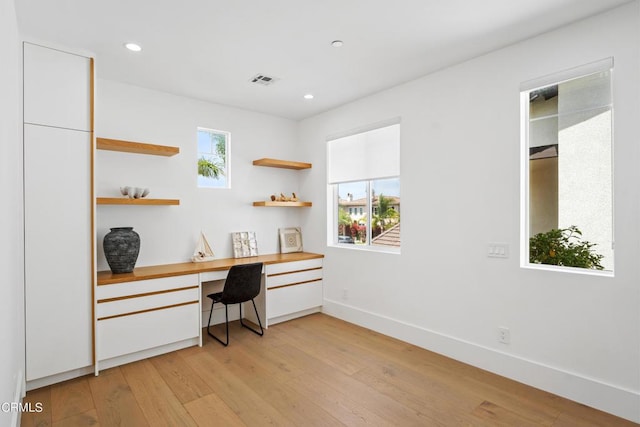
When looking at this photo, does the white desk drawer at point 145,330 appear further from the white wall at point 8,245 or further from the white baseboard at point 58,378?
the white wall at point 8,245

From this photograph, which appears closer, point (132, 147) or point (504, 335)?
point (504, 335)

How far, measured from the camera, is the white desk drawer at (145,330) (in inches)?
114

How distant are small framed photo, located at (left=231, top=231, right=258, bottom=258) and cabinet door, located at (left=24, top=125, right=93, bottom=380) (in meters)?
1.71

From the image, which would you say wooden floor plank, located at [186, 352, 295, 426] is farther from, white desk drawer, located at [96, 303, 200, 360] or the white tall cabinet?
the white tall cabinet

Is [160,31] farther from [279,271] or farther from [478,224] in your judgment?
[478,224]

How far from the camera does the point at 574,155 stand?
8.48ft

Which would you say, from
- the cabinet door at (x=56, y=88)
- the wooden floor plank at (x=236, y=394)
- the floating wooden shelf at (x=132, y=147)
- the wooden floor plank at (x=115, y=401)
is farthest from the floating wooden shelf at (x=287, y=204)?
the wooden floor plank at (x=115, y=401)

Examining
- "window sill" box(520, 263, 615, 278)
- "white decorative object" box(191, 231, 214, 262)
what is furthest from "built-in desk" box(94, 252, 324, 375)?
"window sill" box(520, 263, 615, 278)

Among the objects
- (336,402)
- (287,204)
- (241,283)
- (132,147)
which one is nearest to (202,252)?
(241,283)

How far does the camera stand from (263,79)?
351 centimetres

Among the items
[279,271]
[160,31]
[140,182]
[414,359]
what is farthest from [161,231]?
[414,359]

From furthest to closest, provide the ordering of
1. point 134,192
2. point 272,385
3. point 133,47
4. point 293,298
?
point 293,298, point 134,192, point 133,47, point 272,385

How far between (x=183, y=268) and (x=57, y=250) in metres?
1.11

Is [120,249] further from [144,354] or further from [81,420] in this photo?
[81,420]
